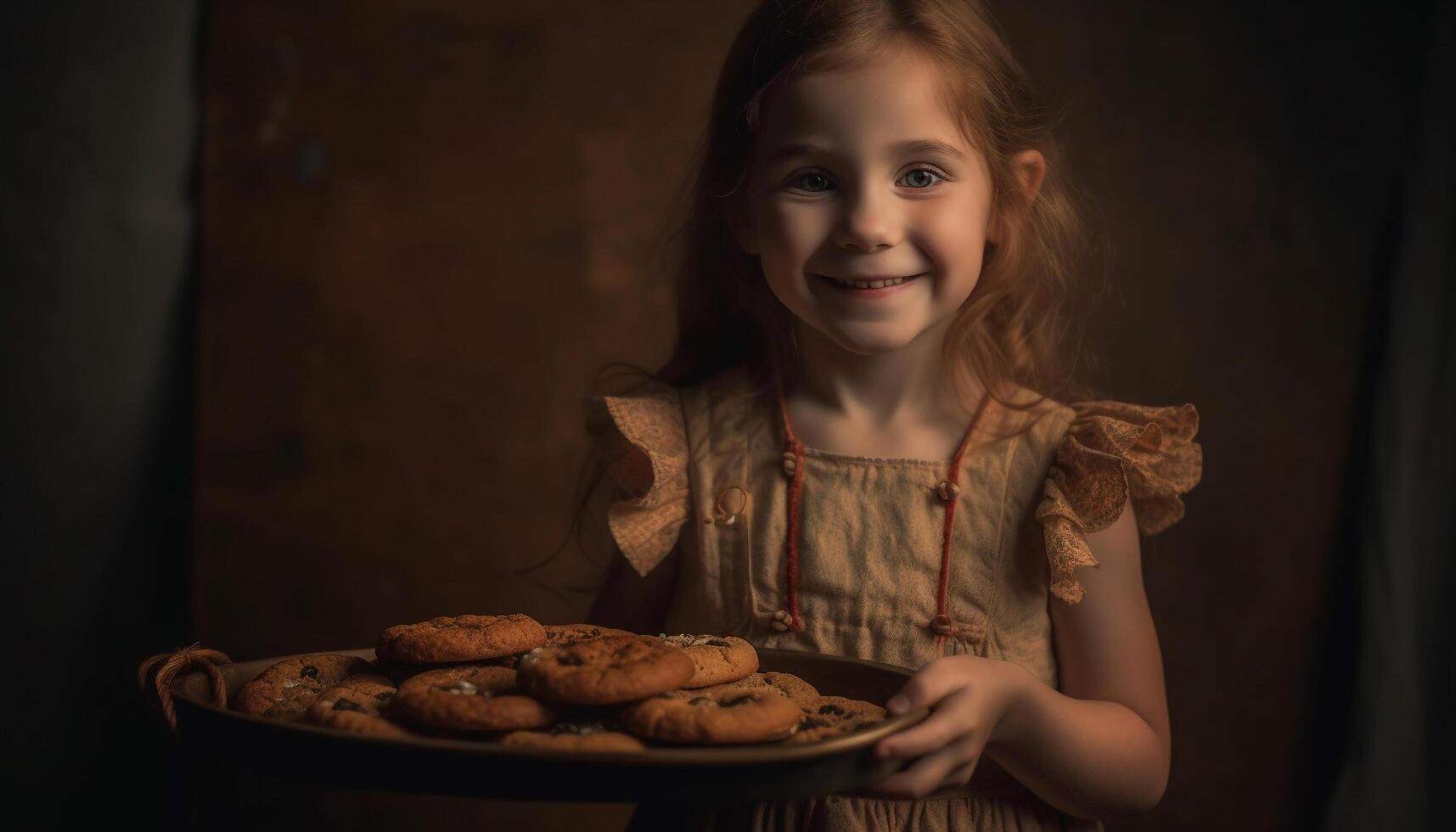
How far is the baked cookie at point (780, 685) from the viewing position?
0.80 metres

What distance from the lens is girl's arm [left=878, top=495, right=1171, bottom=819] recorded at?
0.75m

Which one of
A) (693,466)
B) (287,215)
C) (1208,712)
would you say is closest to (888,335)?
(693,466)

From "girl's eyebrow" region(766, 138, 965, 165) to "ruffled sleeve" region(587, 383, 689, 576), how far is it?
0.89ft

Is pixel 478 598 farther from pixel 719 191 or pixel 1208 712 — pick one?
pixel 1208 712

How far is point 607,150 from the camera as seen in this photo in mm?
1459

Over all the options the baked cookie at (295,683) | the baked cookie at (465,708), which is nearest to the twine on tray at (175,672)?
the baked cookie at (295,683)

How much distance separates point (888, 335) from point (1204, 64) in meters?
0.63

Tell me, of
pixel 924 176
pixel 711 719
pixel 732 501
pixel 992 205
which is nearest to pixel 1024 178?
pixel 992 205

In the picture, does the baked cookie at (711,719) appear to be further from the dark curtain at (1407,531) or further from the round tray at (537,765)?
the dark curtain at (1407,531)

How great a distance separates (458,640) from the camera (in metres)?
0.80

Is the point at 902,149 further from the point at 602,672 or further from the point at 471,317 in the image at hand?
the point at 471,317

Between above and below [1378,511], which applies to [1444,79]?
above

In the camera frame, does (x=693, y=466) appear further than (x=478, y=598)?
No

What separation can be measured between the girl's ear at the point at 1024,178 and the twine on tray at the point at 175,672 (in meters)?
0.72
